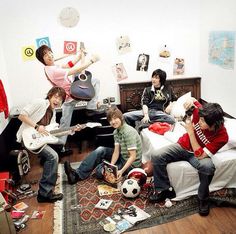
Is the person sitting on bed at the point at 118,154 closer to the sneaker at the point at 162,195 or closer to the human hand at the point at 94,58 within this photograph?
the sneaker at the point at 162,195

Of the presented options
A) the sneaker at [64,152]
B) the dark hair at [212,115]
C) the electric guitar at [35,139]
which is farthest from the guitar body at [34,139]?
the dark hair at [212,115]

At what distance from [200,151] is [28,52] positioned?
2.55 metres

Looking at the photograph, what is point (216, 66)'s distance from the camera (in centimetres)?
345

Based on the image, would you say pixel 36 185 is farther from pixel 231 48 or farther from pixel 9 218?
pixel 231 48

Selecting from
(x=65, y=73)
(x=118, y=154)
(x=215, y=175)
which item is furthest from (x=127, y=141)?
(x=65, y=73)

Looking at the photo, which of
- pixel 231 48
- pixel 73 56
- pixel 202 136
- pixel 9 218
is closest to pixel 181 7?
pixel 231 48

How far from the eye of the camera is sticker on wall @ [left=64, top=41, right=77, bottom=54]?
12.0ft

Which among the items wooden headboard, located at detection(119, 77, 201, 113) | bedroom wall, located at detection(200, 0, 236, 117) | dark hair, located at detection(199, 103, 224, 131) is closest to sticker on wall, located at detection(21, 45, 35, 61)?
wooden headboard, located at detection(119, 77, 201, 113)

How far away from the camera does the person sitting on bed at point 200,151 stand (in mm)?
2236

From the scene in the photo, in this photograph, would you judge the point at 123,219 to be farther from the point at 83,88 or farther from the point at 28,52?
the point at 28,52

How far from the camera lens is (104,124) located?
11.6ft

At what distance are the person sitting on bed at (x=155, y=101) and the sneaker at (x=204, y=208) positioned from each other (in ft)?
4.33

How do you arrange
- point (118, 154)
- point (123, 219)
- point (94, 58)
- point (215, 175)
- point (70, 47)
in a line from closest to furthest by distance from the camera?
1. point (123, 219)
2. point (215, 175)
3. point (118, 154)
4. point (94, 58)
5. point (70, 47)

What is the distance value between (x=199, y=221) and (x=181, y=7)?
278 centimetres
